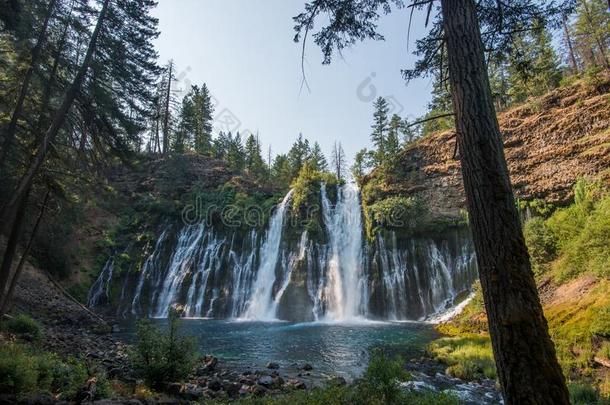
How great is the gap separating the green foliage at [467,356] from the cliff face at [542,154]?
509 inches

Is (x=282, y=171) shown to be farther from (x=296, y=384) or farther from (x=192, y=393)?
(x=192, y=393)

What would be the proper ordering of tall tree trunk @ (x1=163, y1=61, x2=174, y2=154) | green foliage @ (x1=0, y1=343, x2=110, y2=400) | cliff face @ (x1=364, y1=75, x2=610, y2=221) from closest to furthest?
green foliage @ (x1=0, y1=343, x2=110, y2=400) → cliff face @ (x1=364, y1=75, x2=610, y2=221) → tall tree trunk @ (x1=163, y1=61, x2=174, y2=154)

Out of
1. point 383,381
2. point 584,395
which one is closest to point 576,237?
point 584,395

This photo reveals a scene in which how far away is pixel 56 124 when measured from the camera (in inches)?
369

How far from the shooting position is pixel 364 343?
15016 mm

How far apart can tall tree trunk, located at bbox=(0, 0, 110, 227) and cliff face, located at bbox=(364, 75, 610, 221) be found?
18909 mm

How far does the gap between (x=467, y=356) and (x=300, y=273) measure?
52.3ft

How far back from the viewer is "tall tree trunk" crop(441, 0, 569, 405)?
8.55 feet

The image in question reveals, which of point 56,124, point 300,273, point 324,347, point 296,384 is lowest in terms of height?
point 296,384

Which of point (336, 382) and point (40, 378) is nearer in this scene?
point (40, 378)

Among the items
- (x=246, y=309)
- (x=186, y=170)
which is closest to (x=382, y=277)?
(x=246, y=309)

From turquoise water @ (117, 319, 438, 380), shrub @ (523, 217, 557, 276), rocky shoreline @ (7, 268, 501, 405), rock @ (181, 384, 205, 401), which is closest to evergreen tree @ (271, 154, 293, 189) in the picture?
turquoise water @ (117, 319, 438, 380)

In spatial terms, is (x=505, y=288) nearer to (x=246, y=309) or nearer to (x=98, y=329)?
(x=98, y=329)

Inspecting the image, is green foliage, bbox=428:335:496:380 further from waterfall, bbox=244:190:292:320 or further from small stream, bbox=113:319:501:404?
waterfall, bbox=244:190:292:320
